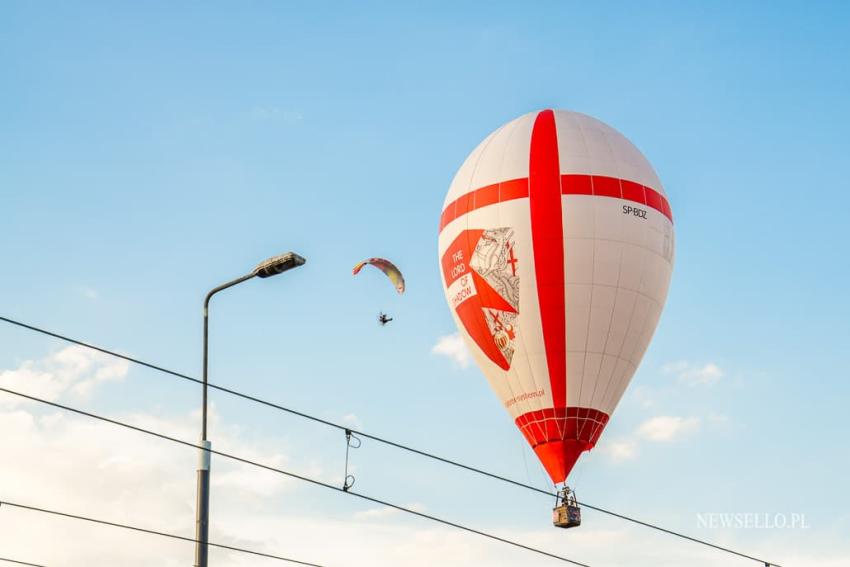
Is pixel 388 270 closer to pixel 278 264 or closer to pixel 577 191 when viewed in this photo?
pixel 577 191

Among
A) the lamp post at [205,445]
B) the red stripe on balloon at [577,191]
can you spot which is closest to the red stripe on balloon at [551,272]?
the red stripe on balloon at [577,191]

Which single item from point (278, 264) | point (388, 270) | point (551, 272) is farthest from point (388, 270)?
point (278, 264)

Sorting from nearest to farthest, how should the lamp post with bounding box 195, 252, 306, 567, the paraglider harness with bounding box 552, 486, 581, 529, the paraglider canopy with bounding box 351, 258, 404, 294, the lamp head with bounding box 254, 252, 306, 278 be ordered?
1. the lamp post with bounding box 195, 252, 306, 567
2. the lamp head with bounding box 254, 252, 306, 278
3. the paraglider harness with bounding box 552, 486, 581, 529
4. the paraglider canopy with bounding box 351, 258, 404, 294

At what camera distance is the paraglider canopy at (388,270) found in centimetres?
5200

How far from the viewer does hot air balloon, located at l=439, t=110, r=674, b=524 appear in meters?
40.1

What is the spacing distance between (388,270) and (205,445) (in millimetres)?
32382

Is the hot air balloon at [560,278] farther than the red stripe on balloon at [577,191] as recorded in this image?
No

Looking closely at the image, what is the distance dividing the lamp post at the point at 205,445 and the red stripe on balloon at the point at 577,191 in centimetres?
2099

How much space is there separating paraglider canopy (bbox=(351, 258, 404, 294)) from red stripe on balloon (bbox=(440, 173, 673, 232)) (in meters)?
9.66

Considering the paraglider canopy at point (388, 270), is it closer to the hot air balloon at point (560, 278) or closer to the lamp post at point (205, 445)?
the hot air balloon at point (560, 278)

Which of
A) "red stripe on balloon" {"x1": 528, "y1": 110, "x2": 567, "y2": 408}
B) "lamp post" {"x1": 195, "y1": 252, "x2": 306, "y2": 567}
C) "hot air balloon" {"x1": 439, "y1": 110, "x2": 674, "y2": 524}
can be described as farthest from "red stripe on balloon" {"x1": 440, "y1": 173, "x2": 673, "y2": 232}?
"lamp post" {"x1": 195, "y1": 252, "x2": 306, "y2": 567}

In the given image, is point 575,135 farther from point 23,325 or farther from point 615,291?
point 23,325

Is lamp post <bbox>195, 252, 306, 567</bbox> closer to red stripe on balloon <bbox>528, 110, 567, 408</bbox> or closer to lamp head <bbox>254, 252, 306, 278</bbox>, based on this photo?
lamp head <bbox>254, 252, 306, 278</bbox>

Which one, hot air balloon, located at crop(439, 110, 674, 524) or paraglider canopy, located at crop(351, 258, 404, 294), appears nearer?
hot air balloon, located at crop(439, 110, 674, 524)
